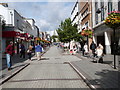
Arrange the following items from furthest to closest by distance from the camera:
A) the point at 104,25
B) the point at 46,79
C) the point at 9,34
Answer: the point at 9,34 → the point at 104,25 → the point at 46,79

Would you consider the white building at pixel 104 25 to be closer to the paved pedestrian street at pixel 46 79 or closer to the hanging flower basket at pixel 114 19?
the hanging flower basket at pixel 114 19

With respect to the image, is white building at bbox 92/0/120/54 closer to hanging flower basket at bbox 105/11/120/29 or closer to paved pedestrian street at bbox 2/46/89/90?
hanging flower basket at bbox 105/11/120/29

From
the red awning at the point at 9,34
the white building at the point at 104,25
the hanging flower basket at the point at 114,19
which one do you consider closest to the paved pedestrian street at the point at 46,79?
the hanging flower basket at the point at 114,19

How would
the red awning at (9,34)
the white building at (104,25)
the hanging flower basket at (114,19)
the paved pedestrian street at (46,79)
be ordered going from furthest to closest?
1. the red awning at (9,34)
2. the white building at (104,25)
3. the hanging flower basket at (114,19)
4. the paved pedestrian street at (46,79)

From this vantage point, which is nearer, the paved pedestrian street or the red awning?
the paved pedestrian street

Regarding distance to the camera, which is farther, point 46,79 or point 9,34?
point 9,34

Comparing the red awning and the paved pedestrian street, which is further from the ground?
the red awning

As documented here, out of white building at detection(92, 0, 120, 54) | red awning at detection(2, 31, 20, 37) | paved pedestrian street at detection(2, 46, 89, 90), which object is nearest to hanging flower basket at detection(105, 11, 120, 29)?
paved pedestrian street at detection(2, 46, 89, 90)

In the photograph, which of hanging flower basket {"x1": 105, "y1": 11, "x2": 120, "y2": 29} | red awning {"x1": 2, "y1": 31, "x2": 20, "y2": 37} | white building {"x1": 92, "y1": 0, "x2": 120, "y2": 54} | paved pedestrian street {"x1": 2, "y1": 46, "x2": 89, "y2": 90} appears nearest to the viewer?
paved pedestrian street {"x1": 2, "y1": 46, "x2": 89, "y2": 90}

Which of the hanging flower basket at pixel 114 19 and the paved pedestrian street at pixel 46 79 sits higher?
the hanging flower basket at pixel 114 19

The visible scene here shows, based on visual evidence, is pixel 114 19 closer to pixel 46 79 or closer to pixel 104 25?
pixel 46 79

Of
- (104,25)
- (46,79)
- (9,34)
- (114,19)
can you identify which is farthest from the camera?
(9,34)

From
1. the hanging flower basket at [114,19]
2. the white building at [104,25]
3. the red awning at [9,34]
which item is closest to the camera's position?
the hanging flower basket at [114,19]

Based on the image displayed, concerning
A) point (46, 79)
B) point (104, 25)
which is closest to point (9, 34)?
point (104, 25)
